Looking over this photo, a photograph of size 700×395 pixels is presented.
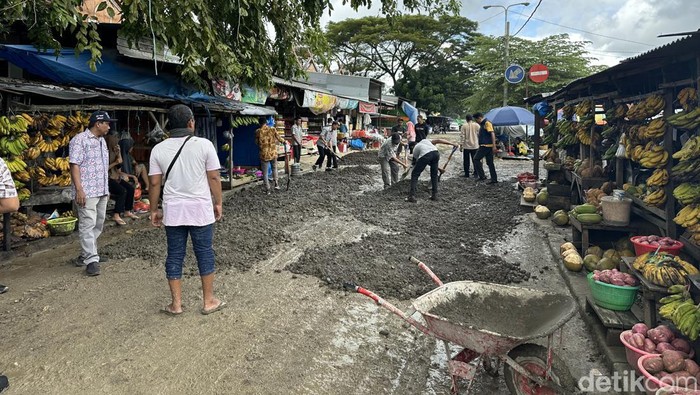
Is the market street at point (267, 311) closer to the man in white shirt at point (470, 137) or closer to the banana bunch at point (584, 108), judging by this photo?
the banana bunch at point (584, 108)

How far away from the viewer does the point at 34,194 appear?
697 centimetres

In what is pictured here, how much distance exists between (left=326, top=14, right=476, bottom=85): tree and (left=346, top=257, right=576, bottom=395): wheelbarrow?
126 feet

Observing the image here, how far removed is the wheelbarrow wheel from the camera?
9.66ft

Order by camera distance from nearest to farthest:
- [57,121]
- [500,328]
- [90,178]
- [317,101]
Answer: [500,328] → [90,178] → [57,121] → [317,101]

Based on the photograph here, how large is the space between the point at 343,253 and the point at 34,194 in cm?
489

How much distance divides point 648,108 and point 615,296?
2921 millimetres

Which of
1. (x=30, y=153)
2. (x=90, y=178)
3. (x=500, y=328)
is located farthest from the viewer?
(x=30, y=153)

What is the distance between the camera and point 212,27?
5898mm

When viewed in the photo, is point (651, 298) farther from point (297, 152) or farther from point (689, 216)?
point (297, 152)

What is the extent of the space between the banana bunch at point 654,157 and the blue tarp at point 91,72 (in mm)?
7493

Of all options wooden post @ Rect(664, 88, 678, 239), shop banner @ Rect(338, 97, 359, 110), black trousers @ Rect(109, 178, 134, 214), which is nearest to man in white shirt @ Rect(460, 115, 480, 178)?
wooden post @ Rect(664, 88, 678, 239)

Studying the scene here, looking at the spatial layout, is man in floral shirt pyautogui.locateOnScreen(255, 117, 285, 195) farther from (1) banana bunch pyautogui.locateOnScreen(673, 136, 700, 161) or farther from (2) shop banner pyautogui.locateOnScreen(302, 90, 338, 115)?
(1) banana bunch pyautogui.locateOnScreen(673, 136, 700, 161)

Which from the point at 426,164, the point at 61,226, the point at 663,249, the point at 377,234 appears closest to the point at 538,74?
the point at 426,164

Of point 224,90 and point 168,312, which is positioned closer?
point 168,312
